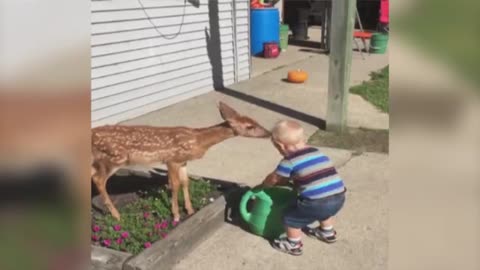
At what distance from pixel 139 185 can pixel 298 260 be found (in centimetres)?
163

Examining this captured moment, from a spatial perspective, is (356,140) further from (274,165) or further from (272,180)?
(272,180)

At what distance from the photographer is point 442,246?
0.66m

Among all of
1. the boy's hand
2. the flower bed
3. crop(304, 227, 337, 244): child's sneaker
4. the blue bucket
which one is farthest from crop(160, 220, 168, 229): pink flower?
the blue bucket

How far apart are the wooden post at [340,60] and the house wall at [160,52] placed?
250 centimetres

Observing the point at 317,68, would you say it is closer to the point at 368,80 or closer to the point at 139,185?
the point at 368,80

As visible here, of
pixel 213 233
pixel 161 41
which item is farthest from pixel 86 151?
pixel 161 41

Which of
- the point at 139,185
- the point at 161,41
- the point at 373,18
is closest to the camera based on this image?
the point at 139,185

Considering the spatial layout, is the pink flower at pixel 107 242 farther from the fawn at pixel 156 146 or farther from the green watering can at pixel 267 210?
the green watering can at pixel 267 210

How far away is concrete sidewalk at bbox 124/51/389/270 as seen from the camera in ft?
12.0

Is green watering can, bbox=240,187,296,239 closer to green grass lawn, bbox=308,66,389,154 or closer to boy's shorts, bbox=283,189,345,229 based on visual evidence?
boy's shorts, bbox=283,189,345,229

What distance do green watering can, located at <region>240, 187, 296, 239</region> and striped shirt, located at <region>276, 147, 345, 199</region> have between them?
313mm

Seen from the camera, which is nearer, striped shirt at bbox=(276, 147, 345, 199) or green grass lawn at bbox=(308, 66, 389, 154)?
striped shirt at bbox=(276, 147, 345, 199)

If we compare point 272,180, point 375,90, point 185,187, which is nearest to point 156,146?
point 185,187

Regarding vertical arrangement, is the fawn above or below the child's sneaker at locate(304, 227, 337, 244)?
above
